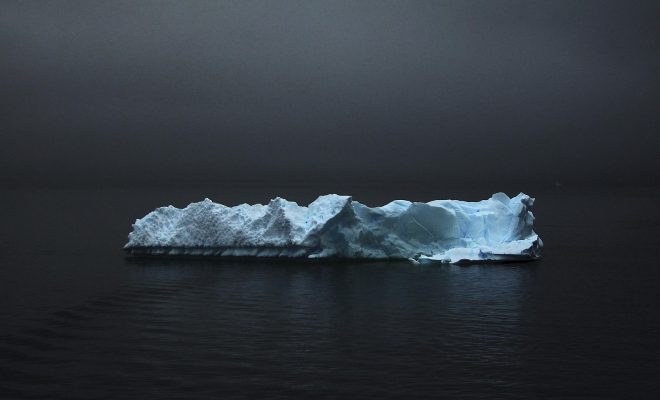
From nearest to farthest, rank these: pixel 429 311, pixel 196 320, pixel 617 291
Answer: pixel 196 320 → pixel 429 311 → pixel 617 291

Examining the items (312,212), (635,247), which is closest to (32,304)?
(312,212)

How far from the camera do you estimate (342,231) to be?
34.2 metres

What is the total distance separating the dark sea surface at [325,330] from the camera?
1684 cm

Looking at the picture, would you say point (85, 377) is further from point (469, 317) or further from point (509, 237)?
point (509, 237)

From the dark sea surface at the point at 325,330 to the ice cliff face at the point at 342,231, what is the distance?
977 mm

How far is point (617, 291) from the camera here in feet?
95.1

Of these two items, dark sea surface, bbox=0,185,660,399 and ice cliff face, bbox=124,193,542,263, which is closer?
dark sea surface, bbox=0,185,660,399

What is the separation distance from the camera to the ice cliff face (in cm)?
3394

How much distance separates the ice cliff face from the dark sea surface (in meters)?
0.98

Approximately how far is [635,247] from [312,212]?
23.4m

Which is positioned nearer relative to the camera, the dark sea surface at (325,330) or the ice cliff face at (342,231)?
the dark sea surface at (325,330)

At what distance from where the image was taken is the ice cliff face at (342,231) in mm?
33938

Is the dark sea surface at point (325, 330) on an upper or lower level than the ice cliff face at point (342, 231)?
lower

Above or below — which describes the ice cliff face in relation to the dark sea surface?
above
